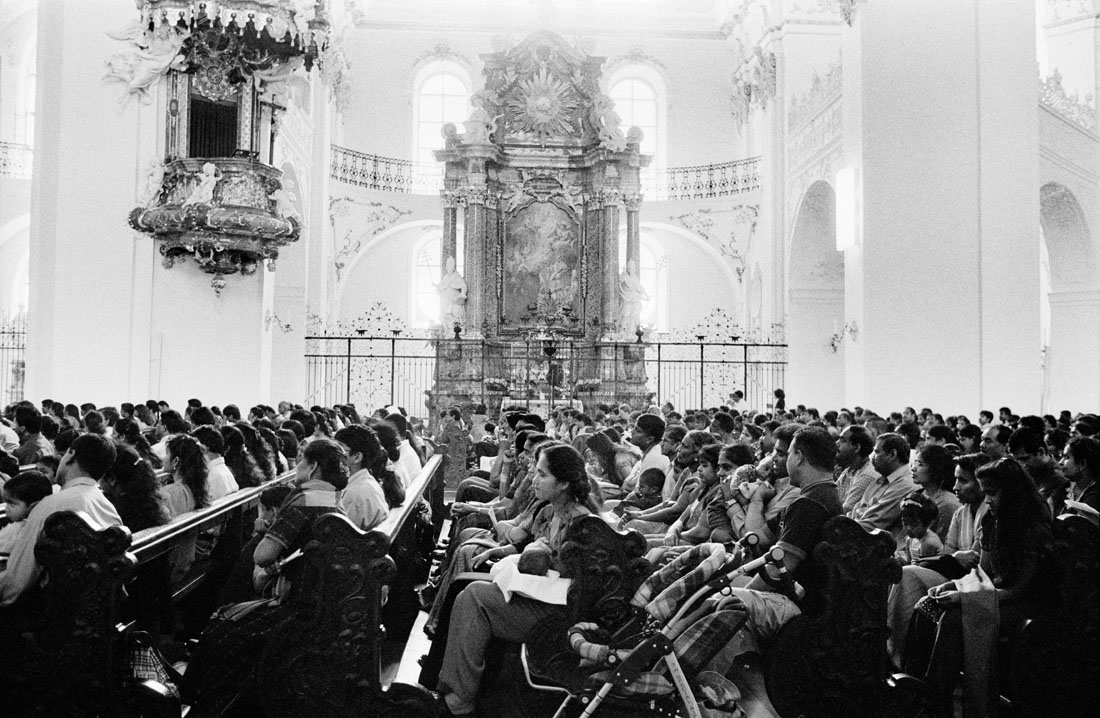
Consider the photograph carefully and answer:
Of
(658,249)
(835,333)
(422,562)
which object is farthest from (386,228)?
(422,562)

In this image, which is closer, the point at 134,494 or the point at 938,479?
the point at 134,494

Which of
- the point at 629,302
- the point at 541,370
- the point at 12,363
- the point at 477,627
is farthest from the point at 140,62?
the point at 477,627

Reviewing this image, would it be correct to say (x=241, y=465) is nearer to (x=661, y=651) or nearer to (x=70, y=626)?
(x=70, y=626)

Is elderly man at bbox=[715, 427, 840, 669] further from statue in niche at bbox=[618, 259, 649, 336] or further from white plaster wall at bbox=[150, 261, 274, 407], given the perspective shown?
statue in niche at bbox=[618, 259, 649, 336]

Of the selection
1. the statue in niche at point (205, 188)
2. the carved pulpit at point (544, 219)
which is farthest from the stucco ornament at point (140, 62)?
the carved pulpit at point (544, 219)

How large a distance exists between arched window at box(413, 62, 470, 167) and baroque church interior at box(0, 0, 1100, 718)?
0.08m

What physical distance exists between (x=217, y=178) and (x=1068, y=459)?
447 inches

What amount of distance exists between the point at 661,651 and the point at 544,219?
19812 millimetres

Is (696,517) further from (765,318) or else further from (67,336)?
(765,318)

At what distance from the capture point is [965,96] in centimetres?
1714

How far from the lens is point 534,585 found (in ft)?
14.6

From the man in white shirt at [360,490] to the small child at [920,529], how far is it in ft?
9.75

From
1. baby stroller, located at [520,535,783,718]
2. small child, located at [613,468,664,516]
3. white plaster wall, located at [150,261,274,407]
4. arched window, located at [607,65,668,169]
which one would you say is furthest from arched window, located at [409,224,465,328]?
baby stroller, located at [520,535,783,718]

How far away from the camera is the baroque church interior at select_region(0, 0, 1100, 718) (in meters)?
14.7
